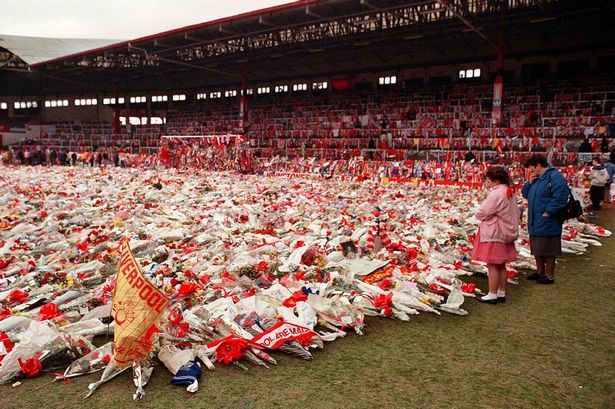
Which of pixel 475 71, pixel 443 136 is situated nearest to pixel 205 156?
pixel 443 136

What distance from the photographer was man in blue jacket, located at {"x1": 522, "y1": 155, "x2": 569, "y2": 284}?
5.38m

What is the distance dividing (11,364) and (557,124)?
80.6ft

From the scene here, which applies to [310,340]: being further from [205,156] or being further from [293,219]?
[205,156]

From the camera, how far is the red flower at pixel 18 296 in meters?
4.65

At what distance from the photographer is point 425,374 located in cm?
338

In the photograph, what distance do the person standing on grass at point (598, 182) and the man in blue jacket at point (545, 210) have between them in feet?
25.1

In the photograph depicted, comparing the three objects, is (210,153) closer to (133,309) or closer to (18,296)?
(18,296)

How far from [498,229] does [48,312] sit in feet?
15.1

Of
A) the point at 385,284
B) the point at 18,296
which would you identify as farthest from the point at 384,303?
the point at 18,296

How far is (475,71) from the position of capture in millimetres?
30406

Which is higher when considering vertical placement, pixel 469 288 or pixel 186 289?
pixel 186 289

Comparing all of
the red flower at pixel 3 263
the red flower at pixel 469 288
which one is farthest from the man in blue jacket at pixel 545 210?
the red flower at pixel 3 263

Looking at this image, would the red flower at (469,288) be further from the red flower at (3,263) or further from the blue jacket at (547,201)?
the red flower at (3,263)

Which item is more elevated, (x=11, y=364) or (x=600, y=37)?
(x=600, y=37)
